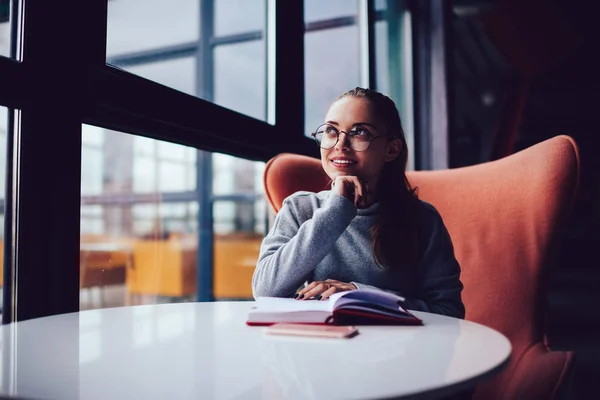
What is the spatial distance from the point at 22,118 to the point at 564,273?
3.93m

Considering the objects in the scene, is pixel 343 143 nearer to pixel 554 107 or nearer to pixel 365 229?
pixel 365 229

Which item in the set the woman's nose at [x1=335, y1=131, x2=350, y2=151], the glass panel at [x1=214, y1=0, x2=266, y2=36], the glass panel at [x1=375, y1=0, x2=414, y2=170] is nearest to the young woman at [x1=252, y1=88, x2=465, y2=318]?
the woman's nose at [x1=335, y1=131, x2=350, y2=151]

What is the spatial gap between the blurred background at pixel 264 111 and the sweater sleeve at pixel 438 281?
0.68 metres

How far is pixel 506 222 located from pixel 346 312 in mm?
776

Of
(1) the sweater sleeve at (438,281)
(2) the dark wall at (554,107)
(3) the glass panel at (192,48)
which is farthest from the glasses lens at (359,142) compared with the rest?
(2) the dark wall at (554,107)

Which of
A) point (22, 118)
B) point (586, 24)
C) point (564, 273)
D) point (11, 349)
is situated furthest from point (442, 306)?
point (586, 24)

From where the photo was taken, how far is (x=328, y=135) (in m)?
1.17

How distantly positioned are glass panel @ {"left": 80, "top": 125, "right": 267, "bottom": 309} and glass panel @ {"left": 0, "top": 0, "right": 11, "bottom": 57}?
3.02ft

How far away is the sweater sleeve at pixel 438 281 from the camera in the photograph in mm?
1057

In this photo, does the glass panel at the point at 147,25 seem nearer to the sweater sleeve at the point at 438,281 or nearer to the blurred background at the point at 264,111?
the blurred background at the point at 264,111

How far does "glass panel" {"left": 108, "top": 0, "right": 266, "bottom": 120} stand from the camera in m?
1.27

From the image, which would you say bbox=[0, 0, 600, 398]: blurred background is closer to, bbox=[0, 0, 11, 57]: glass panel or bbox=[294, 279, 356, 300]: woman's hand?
bbox=[0, 0, 11, 57]: glass panel

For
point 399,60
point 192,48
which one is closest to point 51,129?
point 192,48

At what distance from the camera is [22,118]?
93 centimetres
